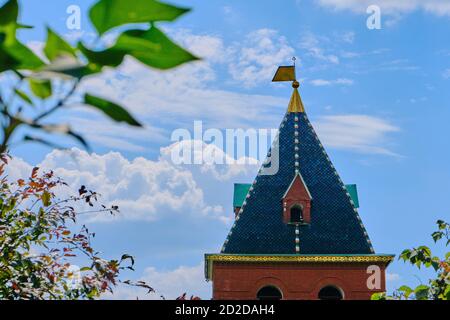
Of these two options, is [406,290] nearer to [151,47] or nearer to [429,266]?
[429,266]

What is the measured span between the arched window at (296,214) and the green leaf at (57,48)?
23.9m

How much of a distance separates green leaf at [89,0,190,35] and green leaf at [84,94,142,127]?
0.05 m

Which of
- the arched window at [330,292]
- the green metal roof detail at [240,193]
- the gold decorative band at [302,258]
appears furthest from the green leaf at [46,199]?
the green metal roof detail at [240,193]

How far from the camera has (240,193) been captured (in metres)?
26.0

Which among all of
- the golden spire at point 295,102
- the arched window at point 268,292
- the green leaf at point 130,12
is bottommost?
the green leaf at point 130,12

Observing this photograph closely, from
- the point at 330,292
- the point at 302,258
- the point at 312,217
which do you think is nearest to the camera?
the point at 302,258

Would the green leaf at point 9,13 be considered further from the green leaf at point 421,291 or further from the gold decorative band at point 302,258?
the gold decorative band at point 302,258

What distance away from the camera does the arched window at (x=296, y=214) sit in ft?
79.9

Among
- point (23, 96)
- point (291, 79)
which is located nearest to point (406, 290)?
point (23, 96)

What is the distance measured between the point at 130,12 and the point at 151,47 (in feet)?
0.10

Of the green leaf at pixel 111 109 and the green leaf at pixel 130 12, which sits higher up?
the green leaf at pixel 130 12

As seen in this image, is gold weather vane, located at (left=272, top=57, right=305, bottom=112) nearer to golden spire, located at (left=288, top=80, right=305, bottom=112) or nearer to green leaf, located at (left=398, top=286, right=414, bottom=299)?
golden spire, located at (left=288, top=80, right=305, bottom=112)

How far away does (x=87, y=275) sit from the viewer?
632 cm

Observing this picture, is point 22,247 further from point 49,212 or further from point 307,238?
point 307,238
